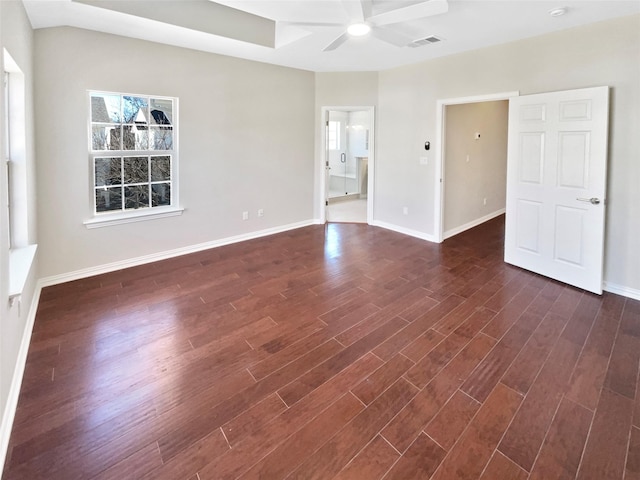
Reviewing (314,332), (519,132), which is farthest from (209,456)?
(519,132)

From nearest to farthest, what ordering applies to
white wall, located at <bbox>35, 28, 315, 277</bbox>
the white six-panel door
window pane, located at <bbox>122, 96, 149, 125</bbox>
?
the white six-panel door < white wall, located at <bbox>35, 28, 315, 277</bbox> < window pane, located at <bbox>122, 96, 149, 125</bbox>

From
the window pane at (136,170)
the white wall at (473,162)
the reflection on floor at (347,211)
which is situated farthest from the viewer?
the reflection on floor at (347,211)

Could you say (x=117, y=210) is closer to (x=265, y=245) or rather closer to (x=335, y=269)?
(x=265, y=245)

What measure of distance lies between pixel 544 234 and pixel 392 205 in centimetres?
247

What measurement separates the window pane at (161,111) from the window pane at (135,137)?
Answer: 0.61ft

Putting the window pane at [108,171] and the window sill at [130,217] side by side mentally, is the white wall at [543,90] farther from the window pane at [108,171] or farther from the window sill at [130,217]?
the window pane at [108,171]

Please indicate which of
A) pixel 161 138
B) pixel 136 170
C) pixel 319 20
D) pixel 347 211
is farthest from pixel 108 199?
pixel 347 211

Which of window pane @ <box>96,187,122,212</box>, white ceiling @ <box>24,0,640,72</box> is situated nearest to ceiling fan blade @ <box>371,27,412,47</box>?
white ceiling @ <box>24,0,640,72</box>

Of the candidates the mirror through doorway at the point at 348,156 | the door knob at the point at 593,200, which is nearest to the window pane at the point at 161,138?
the door knob at the point at 593,200

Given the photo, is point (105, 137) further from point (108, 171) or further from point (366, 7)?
point (366, 7)

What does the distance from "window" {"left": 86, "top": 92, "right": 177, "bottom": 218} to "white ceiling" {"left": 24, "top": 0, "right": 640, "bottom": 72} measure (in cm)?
73

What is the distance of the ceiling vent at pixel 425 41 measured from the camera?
4.00 meters

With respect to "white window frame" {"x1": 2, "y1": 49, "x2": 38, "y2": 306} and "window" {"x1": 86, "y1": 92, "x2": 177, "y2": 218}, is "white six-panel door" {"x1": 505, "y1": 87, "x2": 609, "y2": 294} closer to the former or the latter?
"window" {"x1": 86, "y1": 92, "x2": 177, "y2": 218}

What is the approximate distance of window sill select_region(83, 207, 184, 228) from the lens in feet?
13.0
